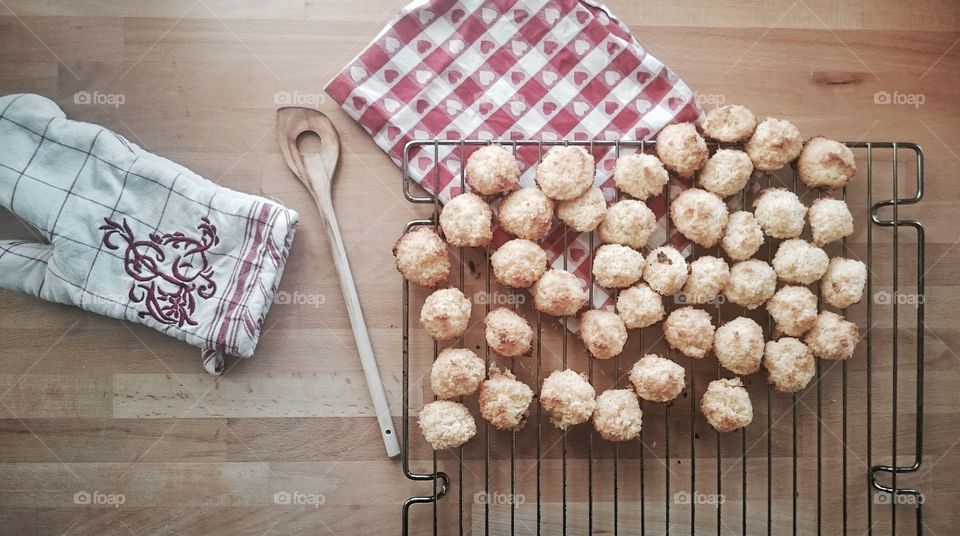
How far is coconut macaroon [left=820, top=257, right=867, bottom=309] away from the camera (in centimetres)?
198

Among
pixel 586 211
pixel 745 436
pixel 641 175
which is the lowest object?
pixel 745 436

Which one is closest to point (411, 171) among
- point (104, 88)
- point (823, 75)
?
point (104, 88)

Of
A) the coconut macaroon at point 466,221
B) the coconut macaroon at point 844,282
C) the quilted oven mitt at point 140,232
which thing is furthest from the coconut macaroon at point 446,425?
the coconut macaroon at point 844,282

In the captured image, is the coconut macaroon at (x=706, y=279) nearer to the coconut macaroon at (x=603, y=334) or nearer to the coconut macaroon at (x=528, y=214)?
the coconut macaroon at (x=603, y=334)

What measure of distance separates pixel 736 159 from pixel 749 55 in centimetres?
48

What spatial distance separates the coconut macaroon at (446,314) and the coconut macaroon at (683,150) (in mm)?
811

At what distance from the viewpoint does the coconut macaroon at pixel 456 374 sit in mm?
1928

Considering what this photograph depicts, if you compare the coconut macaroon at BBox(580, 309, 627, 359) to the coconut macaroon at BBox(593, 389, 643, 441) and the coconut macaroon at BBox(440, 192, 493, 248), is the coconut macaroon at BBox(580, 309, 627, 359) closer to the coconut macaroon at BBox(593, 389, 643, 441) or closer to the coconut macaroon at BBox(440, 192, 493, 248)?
the coconut macaroon at BBox(593, 389, 643, 441)

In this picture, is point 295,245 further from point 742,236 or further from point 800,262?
point 800,262

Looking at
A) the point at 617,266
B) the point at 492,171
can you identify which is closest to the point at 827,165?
the point at 617,266

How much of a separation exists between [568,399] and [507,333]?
0.29 meters

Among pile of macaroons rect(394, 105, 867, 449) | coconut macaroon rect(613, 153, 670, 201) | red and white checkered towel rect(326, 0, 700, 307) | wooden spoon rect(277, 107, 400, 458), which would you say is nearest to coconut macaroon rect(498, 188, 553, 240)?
pile of macaroons rect(394, 105, 867, 449)

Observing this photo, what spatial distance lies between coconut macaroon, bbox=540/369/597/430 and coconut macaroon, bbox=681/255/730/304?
0.46 m

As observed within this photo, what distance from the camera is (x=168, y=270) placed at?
206cm
